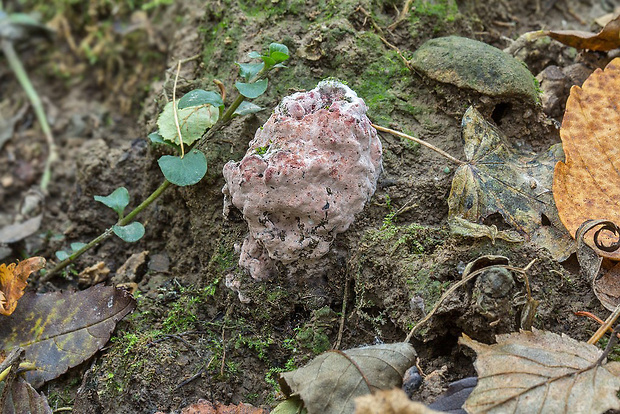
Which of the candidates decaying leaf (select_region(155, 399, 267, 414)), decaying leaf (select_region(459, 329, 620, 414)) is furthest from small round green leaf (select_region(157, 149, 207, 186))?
decaying leaf (select_region(459, 329, 620, 414))

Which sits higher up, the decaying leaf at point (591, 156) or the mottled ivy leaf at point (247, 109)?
the decaying leaf at point (591, 156)

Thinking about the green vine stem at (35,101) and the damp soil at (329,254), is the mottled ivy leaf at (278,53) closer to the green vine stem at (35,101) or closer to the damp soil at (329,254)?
the damp soil at (329,254)

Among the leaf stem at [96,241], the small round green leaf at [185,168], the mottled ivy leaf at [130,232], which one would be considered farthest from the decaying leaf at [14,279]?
the small round green leaf at [185,168]

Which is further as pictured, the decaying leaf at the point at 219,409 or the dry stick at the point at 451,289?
the decaying leaf at the point at 219,409

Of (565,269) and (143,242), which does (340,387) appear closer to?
(565,269)

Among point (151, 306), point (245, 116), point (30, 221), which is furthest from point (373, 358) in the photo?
point (30, 221)
